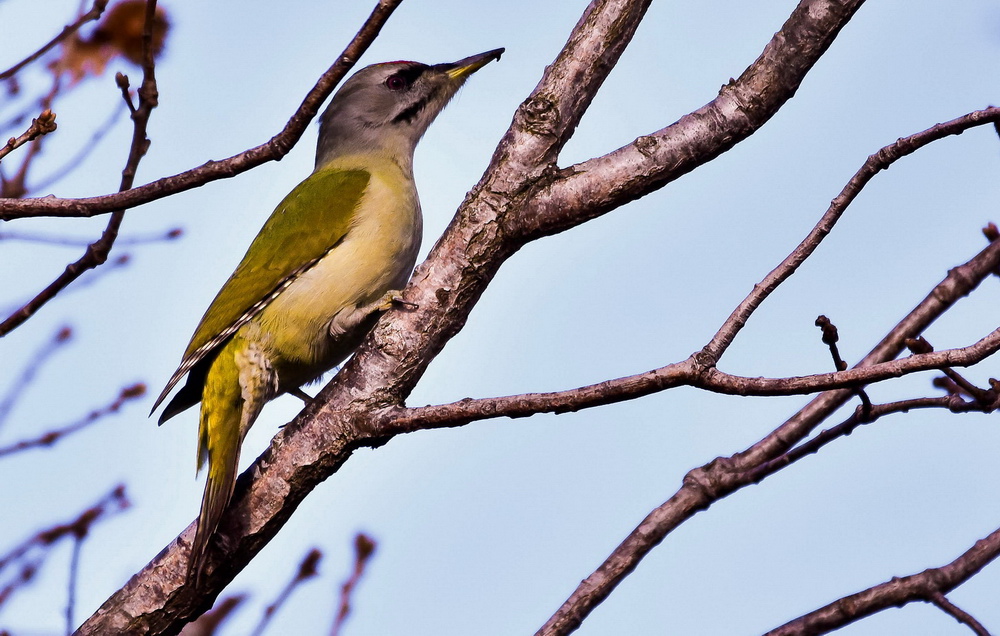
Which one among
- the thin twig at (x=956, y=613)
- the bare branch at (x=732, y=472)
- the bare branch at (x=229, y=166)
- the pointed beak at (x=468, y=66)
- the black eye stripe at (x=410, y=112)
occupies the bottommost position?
the thin twig at (x=956, y=613)

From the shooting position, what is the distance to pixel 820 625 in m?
2.94

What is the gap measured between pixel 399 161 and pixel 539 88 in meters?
2.40

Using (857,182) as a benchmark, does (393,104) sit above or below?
above

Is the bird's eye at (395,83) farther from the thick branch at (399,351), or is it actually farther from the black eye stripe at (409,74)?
the thick branch at (399,351)

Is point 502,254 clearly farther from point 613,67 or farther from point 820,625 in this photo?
point 820,625

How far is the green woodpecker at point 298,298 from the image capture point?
15.0 ft

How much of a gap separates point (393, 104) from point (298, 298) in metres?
1.92

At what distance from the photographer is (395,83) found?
6.30 metres

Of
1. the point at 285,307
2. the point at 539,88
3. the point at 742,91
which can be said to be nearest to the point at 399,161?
the point at 285,307

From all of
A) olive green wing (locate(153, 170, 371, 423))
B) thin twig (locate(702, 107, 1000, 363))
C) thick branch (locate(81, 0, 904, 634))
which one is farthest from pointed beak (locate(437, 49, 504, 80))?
thin twig (locate(702, 107, 1000, 363))

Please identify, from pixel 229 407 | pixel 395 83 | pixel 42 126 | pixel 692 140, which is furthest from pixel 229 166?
pixel 395 83

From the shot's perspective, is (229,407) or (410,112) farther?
(410,112)

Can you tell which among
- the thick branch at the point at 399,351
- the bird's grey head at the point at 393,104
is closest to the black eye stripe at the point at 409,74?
the bird's grey head at the point at 393,104

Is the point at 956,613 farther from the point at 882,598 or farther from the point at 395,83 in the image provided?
the point at 395,83
